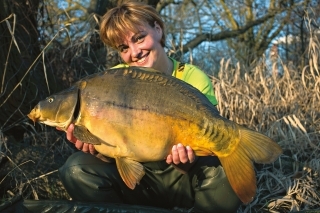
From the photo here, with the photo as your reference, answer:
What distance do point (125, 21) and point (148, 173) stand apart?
70 cm

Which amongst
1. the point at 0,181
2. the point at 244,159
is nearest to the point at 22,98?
the point at 0,181

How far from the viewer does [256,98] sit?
3572 millimetres

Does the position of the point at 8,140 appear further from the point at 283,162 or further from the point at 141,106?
the point at 283,162

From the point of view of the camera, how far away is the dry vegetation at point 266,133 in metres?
2.57

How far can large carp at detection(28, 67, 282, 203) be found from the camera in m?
1.70

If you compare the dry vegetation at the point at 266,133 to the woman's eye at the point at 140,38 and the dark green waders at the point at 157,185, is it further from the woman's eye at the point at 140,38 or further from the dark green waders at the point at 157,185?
the woman's eye at the point at 140,38

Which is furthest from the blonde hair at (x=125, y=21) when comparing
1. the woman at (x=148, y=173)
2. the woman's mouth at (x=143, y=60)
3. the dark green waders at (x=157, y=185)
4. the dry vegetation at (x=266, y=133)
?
the dry vegetation at (x=266, y=133)

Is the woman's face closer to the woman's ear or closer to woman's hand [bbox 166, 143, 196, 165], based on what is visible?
the woman's ear

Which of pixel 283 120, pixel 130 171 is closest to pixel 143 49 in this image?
pixel 130 171

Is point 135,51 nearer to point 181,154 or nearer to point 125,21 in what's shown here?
point 125,21

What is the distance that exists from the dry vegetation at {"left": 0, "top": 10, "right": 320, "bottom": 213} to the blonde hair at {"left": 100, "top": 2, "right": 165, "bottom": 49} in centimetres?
78

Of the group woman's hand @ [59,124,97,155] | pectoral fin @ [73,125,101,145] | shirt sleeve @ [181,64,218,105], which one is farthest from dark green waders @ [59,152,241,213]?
pectoral fin @ [73,125,101,145]

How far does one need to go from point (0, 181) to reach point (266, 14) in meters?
5.43

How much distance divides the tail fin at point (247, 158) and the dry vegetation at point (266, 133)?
0.79m
